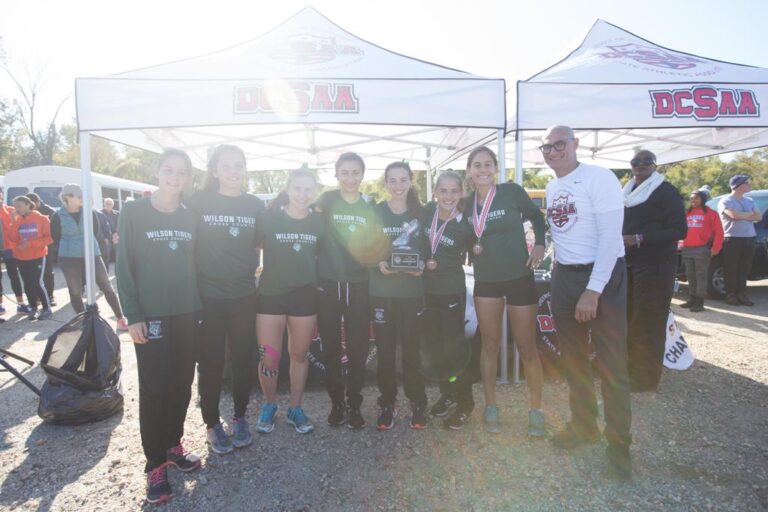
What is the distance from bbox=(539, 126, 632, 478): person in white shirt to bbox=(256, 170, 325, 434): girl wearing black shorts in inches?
60.8

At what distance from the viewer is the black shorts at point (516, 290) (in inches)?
113

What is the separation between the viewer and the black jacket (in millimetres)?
3387

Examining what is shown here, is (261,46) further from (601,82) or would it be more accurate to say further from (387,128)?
(601,82)

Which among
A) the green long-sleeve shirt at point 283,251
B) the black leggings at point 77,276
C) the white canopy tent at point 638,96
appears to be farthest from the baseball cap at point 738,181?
the black leggings at point 77,276

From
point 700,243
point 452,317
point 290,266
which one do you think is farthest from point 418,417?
point 700,243

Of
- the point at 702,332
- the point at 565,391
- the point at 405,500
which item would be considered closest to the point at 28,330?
the point at 405,500

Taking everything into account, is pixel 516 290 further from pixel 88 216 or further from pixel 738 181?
pixel 738 181

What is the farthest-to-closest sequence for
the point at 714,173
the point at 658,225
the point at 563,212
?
the point at 714,173, the point at 658,225, the point at 563,212

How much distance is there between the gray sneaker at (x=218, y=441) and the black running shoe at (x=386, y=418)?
1019 mm

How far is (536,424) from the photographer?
3020mm

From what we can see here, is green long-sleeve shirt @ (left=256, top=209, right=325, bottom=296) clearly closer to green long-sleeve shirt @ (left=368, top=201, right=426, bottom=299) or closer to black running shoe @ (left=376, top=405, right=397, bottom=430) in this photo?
green long-sleeve shirt @ (left=368, top=201, right=426, bottom=299)

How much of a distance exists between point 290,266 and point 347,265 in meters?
0.38

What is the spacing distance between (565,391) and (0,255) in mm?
8267

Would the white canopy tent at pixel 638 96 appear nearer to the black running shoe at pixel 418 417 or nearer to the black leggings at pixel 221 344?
the black running shoe at pixel 418 417
